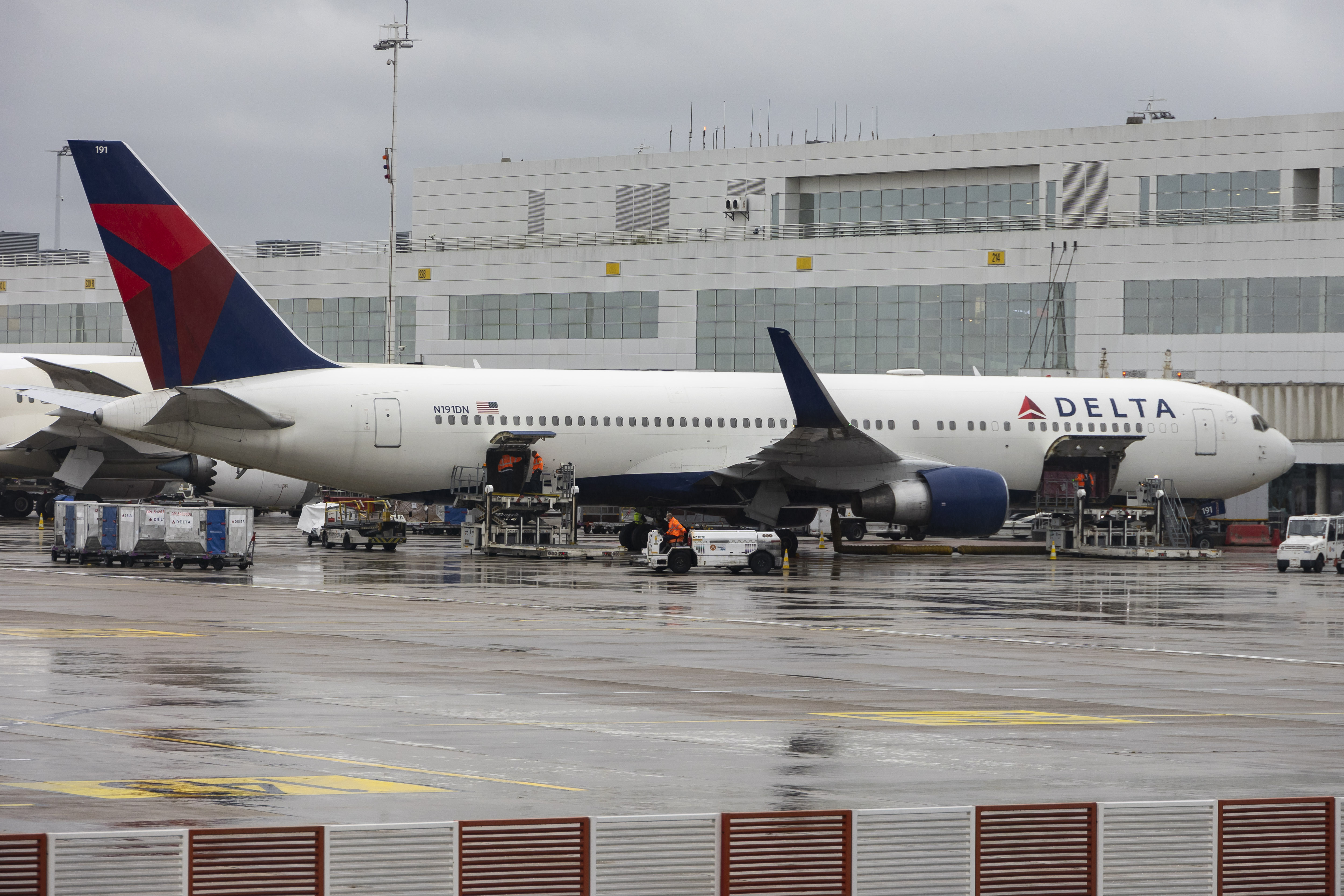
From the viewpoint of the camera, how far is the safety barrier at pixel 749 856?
650cm

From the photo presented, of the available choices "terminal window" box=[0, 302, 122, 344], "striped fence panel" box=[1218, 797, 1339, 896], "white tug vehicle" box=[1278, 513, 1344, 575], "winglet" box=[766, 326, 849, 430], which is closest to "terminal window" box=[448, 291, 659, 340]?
"terminal window" box=[0, 302, 122, 344]

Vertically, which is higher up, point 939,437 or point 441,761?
point 939,437

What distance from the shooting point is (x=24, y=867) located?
20.9 ft

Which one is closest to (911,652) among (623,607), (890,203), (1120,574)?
(623,607)

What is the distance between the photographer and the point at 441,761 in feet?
37.1

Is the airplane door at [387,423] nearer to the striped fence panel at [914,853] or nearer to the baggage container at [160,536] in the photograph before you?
the baggage container at [160,536]

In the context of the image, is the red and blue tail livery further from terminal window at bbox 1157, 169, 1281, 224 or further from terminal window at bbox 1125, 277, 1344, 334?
terminal window at bbox 1157, 169, 1281, 224

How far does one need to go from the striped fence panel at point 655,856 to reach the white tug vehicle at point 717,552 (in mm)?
27064

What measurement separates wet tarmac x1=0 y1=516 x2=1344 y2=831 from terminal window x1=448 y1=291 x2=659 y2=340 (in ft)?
142

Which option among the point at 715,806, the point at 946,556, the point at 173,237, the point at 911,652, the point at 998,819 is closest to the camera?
the point at 998,819

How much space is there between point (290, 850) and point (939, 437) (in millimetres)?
34778

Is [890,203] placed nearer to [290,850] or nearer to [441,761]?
[441,761]

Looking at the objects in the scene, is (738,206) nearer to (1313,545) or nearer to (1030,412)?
(1030,412)

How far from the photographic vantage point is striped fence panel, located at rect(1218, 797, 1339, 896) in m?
7.41
